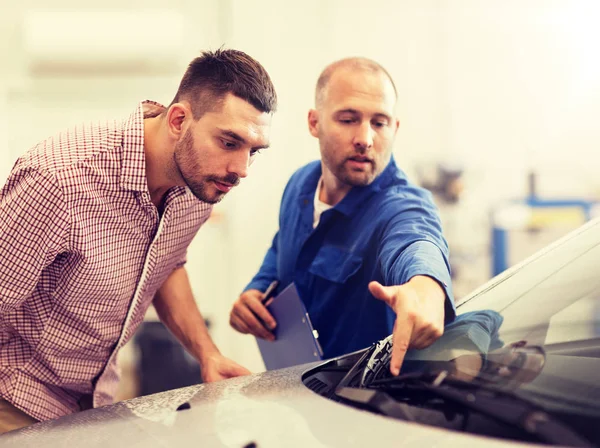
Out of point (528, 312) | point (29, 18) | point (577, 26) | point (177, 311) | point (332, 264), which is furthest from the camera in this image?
point (577, 26)

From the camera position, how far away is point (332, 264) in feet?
5.24

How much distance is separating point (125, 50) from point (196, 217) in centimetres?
287

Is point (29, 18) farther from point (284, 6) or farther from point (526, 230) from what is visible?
point (526, 230)

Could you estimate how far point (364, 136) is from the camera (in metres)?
1.61

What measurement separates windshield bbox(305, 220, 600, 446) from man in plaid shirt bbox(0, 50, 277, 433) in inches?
19.4

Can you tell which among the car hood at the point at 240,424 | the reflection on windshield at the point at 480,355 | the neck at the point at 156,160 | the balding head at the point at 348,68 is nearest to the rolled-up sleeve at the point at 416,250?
the reflection on windshield at the point at 480,355

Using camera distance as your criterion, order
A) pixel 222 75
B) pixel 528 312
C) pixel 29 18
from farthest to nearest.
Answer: pixel 29 18, pixel 222 75, pixel 528 312

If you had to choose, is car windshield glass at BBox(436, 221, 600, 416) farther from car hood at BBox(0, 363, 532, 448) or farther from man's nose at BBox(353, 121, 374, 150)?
man's nose at BBox(353, 121, 374, 150)

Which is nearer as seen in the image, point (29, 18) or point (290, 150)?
point (29, 18)

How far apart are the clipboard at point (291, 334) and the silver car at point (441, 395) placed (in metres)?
0.24

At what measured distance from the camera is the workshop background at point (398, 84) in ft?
13.7

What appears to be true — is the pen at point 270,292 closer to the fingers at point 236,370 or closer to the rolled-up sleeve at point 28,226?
the fingers at point 236,370

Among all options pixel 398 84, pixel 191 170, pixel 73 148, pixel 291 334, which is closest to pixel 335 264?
pixel 291 334

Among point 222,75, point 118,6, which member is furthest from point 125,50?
point 222,75
